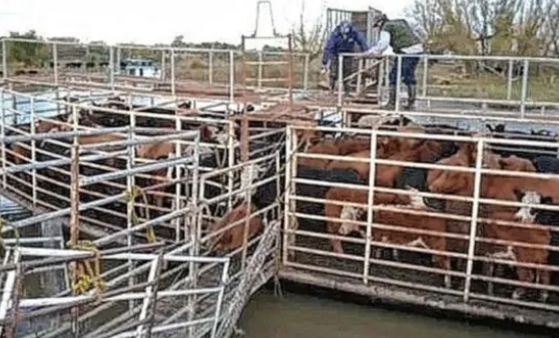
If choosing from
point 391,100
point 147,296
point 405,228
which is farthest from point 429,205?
point 147,296

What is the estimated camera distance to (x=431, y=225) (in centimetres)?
643

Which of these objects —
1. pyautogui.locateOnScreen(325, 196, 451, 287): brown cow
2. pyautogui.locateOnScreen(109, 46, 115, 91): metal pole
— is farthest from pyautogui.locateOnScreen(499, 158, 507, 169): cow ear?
pyautogui.locateOnScreen(109, 46, 115, 91): metal pole

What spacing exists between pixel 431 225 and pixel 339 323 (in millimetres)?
1170

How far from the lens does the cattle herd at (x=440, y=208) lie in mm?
6121

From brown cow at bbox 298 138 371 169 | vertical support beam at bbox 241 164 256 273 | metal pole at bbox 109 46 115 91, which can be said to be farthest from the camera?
metal pole at bbox 109 46 115 91

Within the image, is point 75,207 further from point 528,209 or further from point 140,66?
point 140,66

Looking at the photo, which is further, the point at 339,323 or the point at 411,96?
the point at 411,96

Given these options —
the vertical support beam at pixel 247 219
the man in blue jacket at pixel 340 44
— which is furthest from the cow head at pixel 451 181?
the man in blue jacket at pixel 340 44

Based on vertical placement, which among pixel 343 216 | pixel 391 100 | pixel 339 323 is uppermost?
pixel 391 100

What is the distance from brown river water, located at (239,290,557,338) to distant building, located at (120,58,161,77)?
975 cm

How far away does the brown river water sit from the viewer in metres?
6.28

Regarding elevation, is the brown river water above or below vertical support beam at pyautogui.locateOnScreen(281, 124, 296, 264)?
below

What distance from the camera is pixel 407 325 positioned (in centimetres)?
642

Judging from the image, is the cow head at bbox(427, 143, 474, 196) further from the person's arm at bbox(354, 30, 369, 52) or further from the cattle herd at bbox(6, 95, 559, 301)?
the person's arm at bbox(354, 30, 369, 52)
